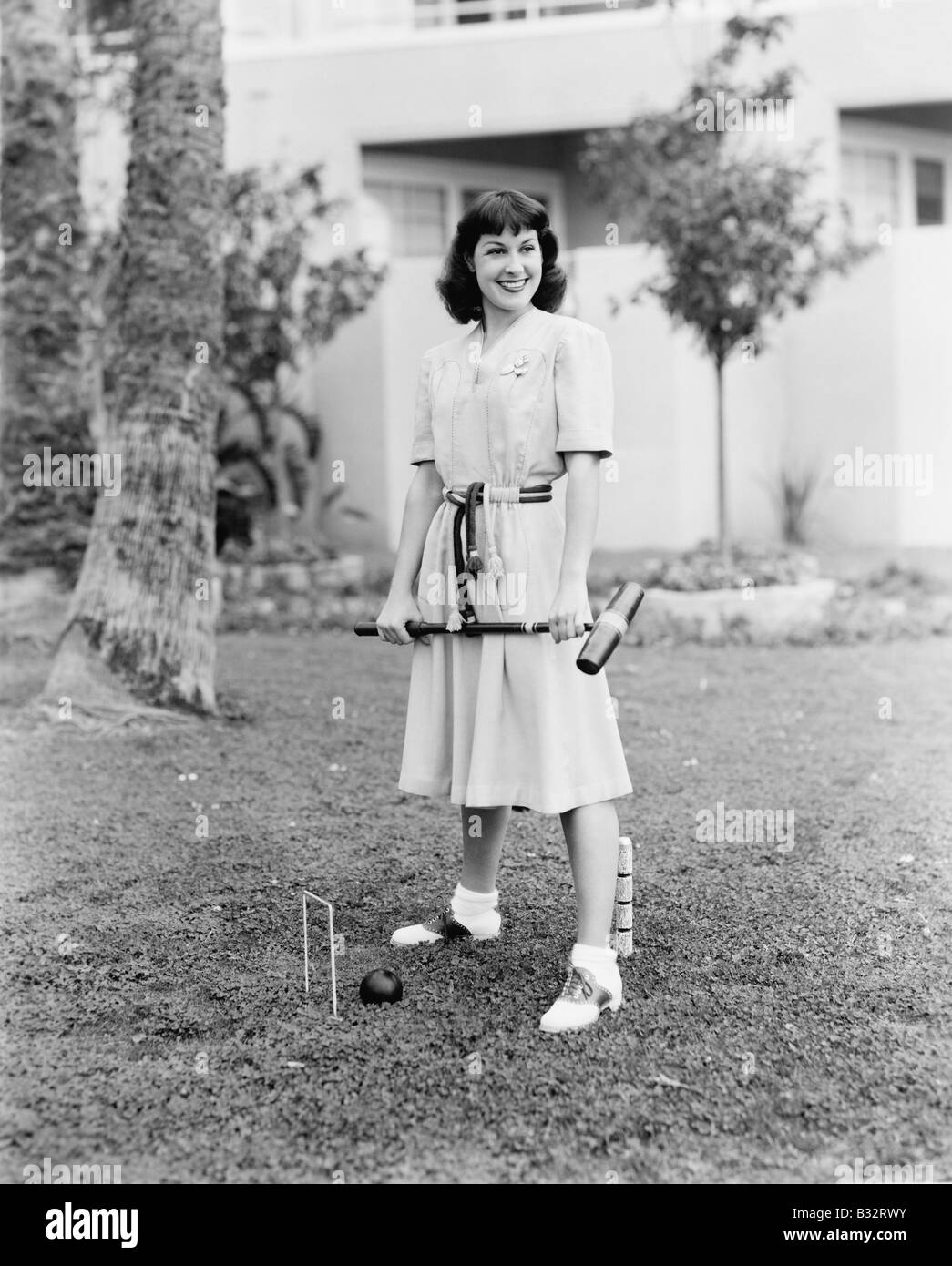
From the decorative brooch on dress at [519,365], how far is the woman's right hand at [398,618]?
0.61 metres

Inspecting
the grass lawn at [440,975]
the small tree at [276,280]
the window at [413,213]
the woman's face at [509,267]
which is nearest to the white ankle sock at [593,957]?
the grass lawn at [440,975]

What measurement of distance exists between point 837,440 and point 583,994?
1039 cm

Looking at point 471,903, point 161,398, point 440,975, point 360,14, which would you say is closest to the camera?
point 440,975

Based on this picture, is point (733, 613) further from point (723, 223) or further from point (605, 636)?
point (605, 636)

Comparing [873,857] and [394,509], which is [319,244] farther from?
[873,857]

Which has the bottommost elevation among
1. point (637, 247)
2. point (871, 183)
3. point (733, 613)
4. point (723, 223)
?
point (733, 613)

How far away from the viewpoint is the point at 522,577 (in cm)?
327

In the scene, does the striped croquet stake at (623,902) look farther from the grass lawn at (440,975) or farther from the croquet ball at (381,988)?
the croquet ball at (381,988)

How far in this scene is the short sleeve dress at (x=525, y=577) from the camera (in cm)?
321

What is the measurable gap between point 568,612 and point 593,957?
0.80 m

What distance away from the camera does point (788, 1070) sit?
2873mm

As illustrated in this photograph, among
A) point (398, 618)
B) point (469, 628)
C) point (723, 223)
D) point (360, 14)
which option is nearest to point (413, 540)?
point (398, 618)

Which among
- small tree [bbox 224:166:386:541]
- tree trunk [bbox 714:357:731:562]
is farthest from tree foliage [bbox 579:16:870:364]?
small tree [bbox 224:166:386:541]

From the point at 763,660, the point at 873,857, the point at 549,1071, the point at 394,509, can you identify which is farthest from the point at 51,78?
the point at 549,1071
